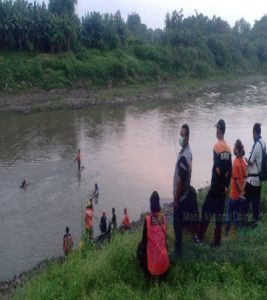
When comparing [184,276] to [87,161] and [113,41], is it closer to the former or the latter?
[87,161]

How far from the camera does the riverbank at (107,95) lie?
35.4 meters

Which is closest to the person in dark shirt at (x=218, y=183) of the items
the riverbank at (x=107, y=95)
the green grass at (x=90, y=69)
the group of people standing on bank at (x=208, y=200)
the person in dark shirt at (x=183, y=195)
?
the group of people standing on bank at (x=208, y=200)

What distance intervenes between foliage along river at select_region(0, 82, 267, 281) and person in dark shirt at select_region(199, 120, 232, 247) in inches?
222

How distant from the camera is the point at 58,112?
34.3 meters

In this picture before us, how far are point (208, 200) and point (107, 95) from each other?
34494 mm

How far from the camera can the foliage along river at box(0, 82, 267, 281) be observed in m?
13.4

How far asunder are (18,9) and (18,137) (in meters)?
21.4

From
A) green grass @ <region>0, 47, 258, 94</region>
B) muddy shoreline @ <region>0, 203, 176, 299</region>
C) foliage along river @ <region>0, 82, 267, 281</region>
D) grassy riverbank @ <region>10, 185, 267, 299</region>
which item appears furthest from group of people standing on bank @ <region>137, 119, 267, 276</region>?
green grass @ <region>0, 47, 258, 94</region>

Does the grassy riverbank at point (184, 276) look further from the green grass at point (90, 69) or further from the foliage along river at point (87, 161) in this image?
the green grass at point (90, 69)

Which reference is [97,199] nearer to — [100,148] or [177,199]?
[100,148]

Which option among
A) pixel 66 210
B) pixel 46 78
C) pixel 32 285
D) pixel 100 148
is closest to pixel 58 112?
pixel 46 78

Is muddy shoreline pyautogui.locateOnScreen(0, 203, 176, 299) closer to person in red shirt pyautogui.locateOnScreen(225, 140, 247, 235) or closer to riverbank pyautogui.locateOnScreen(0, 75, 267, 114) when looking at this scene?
person in red shirt pyautogui.locateOnScreen(225, 140, 247, 235)

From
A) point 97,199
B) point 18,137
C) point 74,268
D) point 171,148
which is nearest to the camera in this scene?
point 74,268

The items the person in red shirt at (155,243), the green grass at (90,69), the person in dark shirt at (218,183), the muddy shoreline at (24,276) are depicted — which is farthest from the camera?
the green grass at (90,69)
